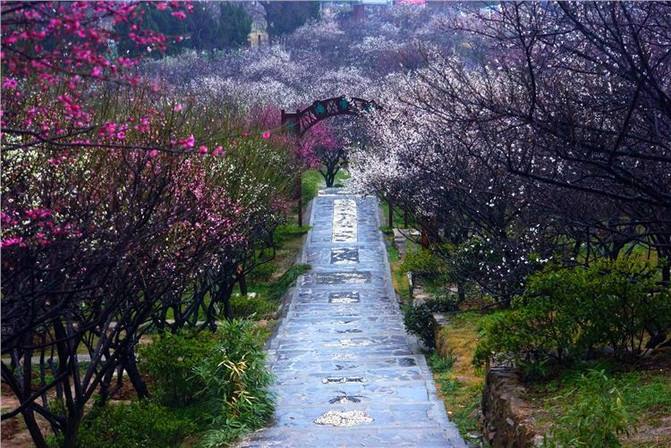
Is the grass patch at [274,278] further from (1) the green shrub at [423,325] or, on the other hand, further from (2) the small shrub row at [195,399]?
(2) the small shrub row at [195,399]

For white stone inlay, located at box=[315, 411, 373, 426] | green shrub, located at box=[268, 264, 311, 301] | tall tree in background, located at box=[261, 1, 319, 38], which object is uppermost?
tall tree in background, located at box=[261, 1, 319, 38]

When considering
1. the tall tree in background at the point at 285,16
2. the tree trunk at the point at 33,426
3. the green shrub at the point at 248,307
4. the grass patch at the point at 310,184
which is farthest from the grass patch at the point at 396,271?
the tall tree in background at the point at 285,16

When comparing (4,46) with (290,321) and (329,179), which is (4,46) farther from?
(329,179)

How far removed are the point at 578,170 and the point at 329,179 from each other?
98.5 ft

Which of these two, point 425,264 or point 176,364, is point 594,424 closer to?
point 176,364

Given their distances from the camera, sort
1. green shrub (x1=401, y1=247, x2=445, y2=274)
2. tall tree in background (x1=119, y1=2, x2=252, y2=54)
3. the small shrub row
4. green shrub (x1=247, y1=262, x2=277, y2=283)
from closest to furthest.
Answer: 1. the small shrub row
2. green shrub (x1=401, y1=247, x2=445, y2=274)
3. green shrub (x1=247, y1=262, x2=277, y2=283)
4. tall tree in background (x1=119, y1=2, x2=252, y2=54)

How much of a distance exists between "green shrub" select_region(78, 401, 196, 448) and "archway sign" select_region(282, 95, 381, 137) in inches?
778

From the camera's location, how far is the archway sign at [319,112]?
29.3 meters

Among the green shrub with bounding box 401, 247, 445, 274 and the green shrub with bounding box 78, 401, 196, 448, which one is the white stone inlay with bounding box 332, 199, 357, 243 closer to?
the green shrub with bounding box 401, 247, 445, 274

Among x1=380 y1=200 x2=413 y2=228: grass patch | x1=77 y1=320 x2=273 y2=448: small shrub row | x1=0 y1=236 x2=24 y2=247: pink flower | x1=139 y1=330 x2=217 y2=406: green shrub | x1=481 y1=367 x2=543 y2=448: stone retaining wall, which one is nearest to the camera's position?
x1=0 y1=236 x2=24 y2=247: pink flower

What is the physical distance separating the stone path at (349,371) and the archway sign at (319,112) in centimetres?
503

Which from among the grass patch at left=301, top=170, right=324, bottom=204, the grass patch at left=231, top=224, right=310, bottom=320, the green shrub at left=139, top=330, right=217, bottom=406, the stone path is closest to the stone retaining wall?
the stone path

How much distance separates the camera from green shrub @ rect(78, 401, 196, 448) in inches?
375

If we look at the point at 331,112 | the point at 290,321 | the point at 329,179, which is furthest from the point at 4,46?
the point at 329,179
